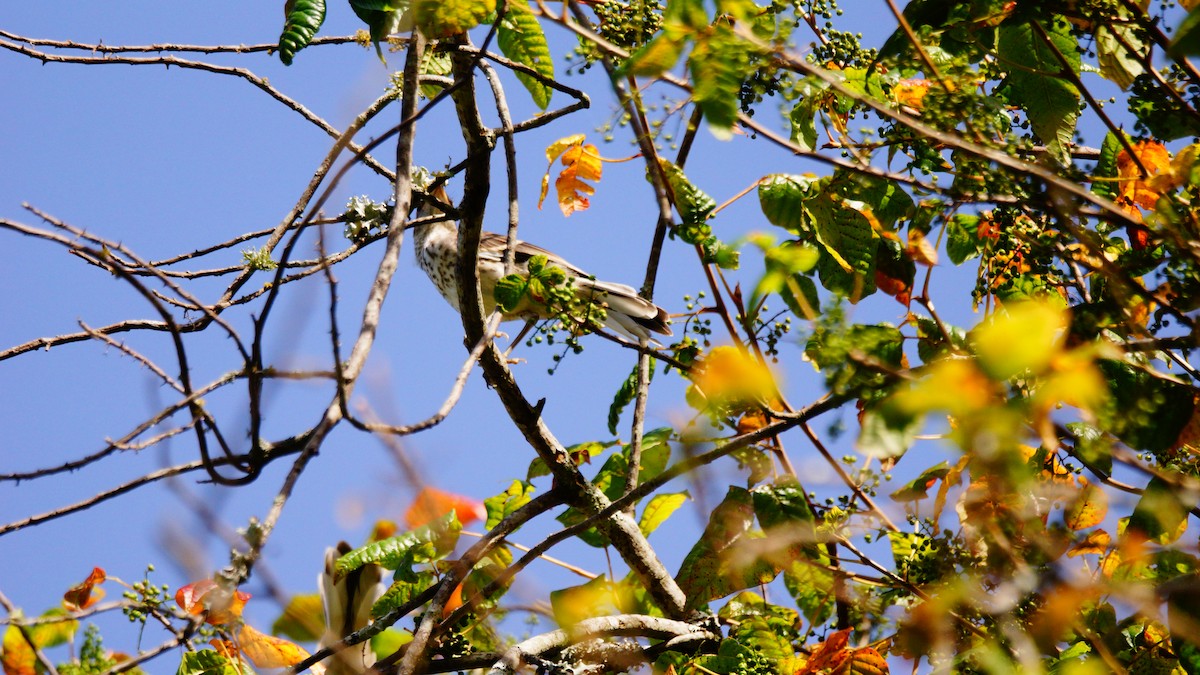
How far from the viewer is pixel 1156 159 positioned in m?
2.65

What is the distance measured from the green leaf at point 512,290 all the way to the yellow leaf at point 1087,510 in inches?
56.8

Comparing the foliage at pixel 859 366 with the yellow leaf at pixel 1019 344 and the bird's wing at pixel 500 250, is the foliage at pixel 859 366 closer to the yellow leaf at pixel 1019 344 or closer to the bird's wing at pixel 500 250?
the yellow leaf at pixel 1019 344

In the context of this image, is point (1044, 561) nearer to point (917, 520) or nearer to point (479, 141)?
point (917, 520)

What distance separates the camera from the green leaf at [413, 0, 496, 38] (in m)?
2.00

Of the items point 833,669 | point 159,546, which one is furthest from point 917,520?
point 159,546

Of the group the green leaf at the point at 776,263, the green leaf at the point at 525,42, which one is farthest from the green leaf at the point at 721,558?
the green leaf at the point at 525,42

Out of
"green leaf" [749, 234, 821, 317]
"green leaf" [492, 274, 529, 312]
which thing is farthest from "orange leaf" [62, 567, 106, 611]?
"green leaf" [749, 234, 821, 317]

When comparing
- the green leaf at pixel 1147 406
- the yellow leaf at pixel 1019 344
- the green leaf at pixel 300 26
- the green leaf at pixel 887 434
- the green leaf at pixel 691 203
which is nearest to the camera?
the yellow leaf at pixel 1019 344

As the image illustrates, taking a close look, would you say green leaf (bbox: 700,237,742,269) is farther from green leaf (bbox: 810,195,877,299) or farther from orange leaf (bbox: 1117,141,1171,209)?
orange leaf (bbox: 1117,141,1171,209)

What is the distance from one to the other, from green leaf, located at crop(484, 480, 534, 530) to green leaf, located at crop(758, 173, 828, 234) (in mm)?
1416

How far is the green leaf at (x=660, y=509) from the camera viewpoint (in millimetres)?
3492

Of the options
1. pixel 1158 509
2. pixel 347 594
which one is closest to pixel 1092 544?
pixel 1158 509

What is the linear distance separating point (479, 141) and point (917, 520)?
1.55 m

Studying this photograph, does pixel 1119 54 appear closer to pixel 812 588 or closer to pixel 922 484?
pixel 922 484
